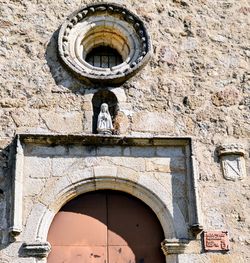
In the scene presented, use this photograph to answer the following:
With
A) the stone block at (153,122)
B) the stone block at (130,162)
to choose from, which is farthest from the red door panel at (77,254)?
the stone block at (153,122)

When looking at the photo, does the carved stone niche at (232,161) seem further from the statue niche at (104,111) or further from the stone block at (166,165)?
the statue niche at (104,111)

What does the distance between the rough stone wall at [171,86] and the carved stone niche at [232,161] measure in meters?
0.07

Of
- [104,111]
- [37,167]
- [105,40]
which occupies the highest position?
[105,40]

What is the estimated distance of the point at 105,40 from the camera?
24.3 feet

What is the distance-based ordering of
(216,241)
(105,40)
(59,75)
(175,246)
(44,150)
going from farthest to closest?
(105,40) → (59,75) → (44,150) → (216,241) → (175,246)

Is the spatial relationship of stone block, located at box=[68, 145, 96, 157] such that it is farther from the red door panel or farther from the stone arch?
the red door panel

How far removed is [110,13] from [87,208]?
2.49 metres

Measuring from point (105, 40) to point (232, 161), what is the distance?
2.20m

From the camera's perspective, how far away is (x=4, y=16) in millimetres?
7254

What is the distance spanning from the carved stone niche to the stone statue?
1.28 m

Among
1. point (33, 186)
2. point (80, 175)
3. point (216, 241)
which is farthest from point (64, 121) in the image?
point (216, 241)

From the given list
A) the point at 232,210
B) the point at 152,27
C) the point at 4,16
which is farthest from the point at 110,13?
the point at 232,210

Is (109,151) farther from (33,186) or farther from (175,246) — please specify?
(175,246)

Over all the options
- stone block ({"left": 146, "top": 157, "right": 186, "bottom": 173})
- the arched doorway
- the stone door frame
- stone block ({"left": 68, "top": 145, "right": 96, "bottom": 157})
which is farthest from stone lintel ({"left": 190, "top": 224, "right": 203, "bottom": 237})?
stone block ({"left": 68, "top": 145, "right": 96, "bottom": 157})
